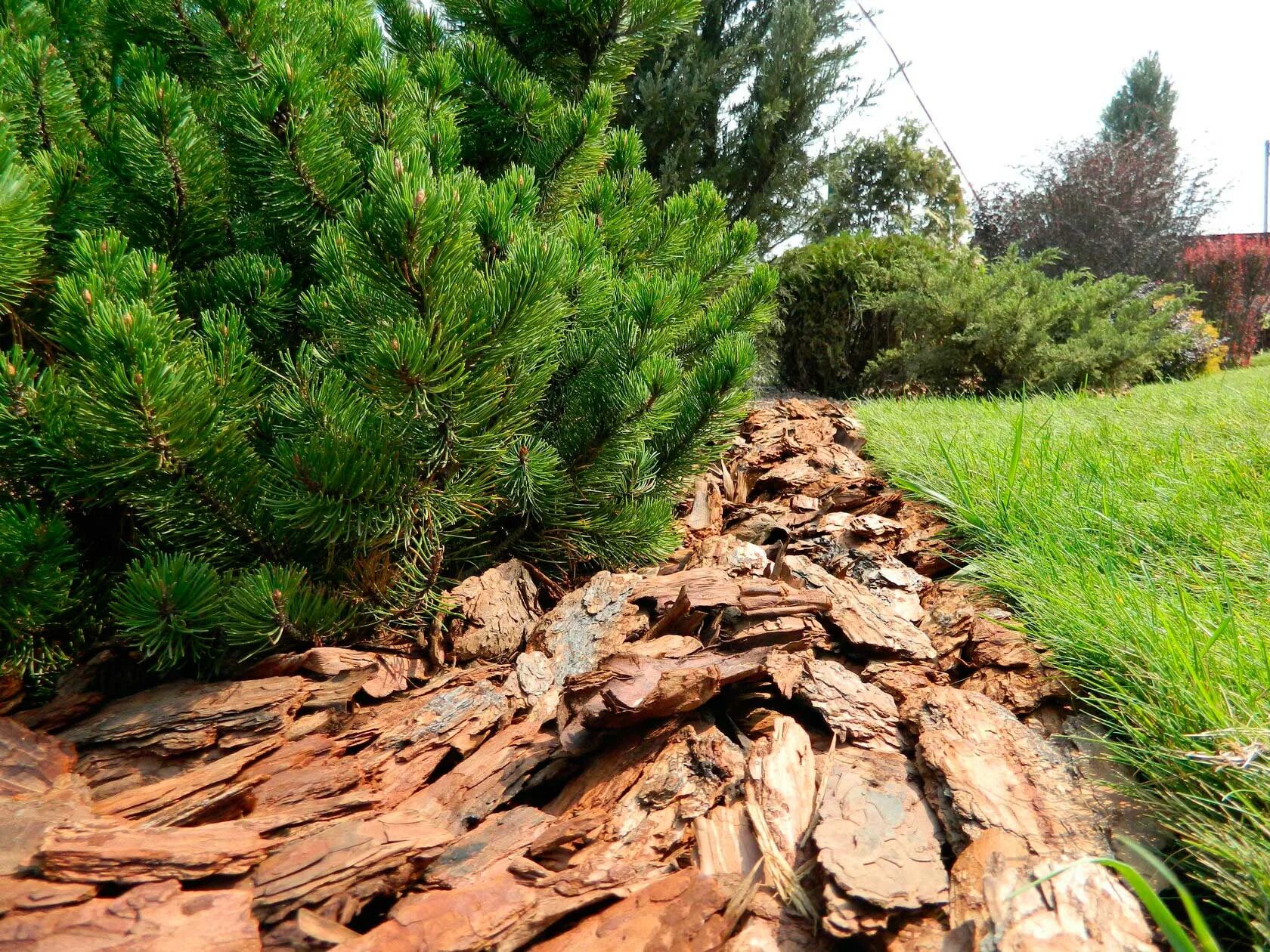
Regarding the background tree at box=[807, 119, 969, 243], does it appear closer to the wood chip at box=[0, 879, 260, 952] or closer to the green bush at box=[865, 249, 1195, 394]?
the green bush at box=[865, 249, 1195, 394]

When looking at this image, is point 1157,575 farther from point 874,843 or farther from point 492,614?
point 492,614

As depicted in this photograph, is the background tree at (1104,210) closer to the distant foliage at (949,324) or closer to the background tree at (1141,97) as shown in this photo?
the distant foliage at (949,324)

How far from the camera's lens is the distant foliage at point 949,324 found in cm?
592

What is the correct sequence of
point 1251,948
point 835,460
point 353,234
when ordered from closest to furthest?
1. point 1251,948
2. point 353,234
3. point 835,460

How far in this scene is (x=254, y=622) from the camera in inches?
68.2

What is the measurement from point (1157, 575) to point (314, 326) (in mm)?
2303

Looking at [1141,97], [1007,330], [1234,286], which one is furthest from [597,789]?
[1141,97]

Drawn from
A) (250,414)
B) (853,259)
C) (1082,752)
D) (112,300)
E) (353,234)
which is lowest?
(1082,752)

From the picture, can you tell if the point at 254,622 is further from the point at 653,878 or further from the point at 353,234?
the point at 653,878

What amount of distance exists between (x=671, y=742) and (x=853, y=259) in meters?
6.04

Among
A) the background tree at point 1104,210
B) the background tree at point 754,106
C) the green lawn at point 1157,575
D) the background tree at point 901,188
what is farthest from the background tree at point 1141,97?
the green lawn at point 1157,575

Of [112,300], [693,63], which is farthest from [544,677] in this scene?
[693,63]

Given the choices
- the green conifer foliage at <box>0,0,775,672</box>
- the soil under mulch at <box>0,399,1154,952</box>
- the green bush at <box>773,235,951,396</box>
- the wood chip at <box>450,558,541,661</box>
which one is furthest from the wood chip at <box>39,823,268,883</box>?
the green bush at <box>773,235,951,396</box>

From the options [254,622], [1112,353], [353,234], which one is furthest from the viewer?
[1112,353]
